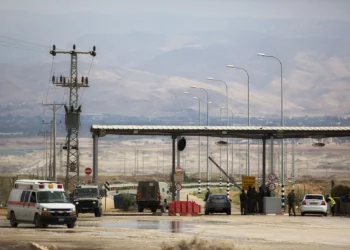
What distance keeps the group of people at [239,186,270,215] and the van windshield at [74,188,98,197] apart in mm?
10838

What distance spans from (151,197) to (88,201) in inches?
565

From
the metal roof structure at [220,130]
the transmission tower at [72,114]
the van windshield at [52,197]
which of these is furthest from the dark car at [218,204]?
the transmission tower at [72,114]

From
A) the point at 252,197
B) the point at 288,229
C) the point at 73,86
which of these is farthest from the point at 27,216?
the point at 73,86

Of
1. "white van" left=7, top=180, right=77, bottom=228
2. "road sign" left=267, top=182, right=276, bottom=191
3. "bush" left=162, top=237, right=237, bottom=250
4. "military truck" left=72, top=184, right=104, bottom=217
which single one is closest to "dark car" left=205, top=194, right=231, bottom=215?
"road sign" left=267, top=182, right=276, bottom=191

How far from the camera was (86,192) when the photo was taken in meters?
61.6

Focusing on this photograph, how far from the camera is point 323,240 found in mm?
38281

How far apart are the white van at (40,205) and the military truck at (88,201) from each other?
43.7 ft

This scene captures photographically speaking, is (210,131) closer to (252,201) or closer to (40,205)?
(252,201)

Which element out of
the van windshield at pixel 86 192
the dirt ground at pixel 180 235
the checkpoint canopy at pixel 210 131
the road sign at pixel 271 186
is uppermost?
the checkpoint canopy at pixel 210 131

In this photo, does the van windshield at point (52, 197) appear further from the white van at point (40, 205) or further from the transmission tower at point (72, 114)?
the transmission tower at point (72, 114)

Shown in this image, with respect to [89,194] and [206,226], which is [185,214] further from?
[206,226]

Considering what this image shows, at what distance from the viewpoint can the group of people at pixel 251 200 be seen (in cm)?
6781

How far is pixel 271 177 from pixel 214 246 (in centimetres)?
3933

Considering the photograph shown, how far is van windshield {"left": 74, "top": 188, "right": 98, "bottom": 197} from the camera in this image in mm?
61312
